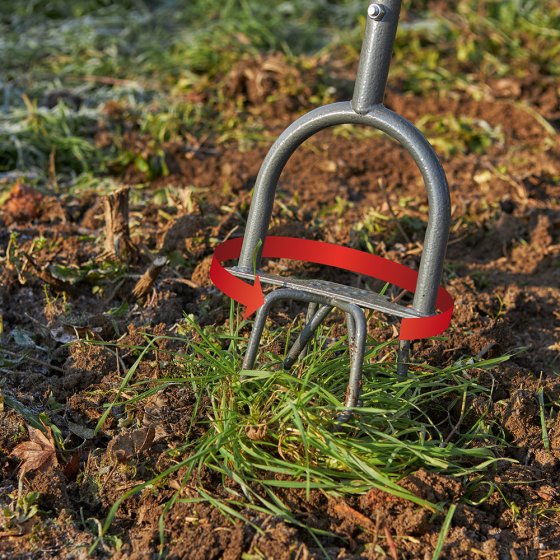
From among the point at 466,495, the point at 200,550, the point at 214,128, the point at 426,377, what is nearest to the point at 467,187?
the point at 214,128

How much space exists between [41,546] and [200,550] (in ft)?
1.42

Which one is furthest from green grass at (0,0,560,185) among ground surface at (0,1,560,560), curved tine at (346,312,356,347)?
curved tine at (346,312,356,347)

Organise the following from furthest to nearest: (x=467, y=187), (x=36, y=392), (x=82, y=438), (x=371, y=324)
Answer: (x=467, y=187) < (x=371, y=324) < (x=36, y=392) < (x=82, y=438)

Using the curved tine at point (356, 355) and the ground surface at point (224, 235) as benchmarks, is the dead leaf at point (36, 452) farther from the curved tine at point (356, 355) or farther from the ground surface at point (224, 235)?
the curved tine at point (356, 355)

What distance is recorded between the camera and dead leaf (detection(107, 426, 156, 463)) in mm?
2525

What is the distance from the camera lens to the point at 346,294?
239 cm

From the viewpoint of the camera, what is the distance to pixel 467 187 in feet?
14.6

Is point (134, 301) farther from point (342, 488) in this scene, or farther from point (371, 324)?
point (342, 488)

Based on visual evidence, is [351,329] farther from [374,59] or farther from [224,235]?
[224,235]

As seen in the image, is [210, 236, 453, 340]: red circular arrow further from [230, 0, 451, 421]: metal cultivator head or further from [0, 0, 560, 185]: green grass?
[0, 0, 560, 185]: green grass

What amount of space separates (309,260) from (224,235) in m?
0.86

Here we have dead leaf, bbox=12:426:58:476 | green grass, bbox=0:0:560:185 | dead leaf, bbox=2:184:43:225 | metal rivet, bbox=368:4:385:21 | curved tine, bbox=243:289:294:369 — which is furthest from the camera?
green grass, bbox=0:0:560:185

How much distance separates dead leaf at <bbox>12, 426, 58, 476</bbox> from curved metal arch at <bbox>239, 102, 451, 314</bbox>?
0.99 m

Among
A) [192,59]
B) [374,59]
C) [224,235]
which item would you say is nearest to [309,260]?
[374,59]
